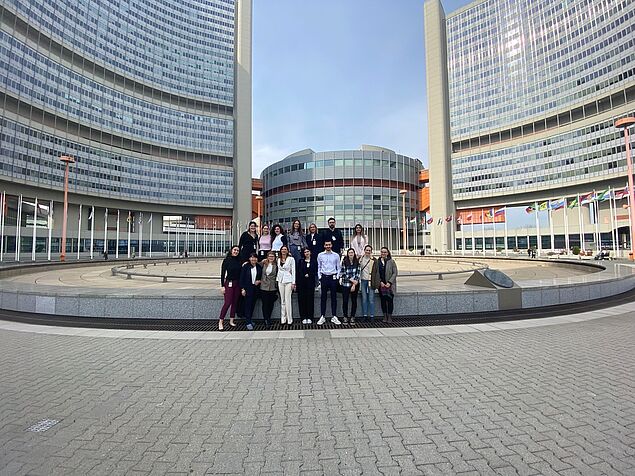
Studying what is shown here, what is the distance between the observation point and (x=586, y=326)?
7.87 m

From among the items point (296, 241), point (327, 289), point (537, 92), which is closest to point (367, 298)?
point (327, 289)

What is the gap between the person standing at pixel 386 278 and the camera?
8.59 m

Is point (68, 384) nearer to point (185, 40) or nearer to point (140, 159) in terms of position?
point (140, 159)

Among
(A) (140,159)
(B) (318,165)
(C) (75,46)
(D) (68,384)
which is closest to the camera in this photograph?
(D) (68,384)

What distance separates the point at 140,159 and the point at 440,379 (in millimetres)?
80182

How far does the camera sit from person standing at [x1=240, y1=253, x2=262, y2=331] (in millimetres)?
8227

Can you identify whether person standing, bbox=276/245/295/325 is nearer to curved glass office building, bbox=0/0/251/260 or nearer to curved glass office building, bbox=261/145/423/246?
curved glass office building, bbox=0/0/251/260

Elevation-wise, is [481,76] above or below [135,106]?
above

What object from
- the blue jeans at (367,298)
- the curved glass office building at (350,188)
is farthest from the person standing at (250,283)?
the curved glass office building at (350,188)

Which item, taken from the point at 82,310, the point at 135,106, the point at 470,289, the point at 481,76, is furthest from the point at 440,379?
the point at 481,76

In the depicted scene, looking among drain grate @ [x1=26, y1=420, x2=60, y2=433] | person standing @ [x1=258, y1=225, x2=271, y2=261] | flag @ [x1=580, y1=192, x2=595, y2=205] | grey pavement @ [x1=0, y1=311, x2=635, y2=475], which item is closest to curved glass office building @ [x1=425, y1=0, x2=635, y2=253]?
flag @ [x1=580, y1=192, x2=595, y2=205]

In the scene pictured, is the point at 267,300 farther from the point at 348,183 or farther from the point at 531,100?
the point at 531,100

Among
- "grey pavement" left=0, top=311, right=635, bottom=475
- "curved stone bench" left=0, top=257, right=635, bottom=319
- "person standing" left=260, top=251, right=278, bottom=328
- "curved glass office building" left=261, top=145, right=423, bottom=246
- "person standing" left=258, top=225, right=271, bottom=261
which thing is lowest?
"grey pavement" left=0, top=311, right=635, bottom=475

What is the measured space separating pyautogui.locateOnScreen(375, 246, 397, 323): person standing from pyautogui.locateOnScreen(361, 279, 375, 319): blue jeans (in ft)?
0.87
